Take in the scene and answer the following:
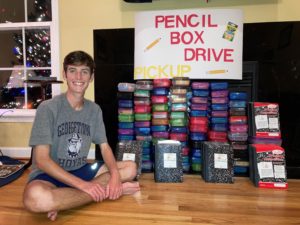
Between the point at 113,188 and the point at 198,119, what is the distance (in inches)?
40.2

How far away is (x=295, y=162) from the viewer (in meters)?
2.27

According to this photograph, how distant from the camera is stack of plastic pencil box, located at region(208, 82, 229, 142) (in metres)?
2.20

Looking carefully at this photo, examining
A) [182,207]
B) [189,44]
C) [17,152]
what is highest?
[189,44]

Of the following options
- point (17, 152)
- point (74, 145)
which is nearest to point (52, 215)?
point (74, 145)

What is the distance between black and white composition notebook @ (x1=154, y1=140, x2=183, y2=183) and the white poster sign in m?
0.69

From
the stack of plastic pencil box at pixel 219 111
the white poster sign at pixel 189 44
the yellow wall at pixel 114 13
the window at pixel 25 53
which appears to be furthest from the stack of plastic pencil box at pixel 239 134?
the window at pixel 25 53

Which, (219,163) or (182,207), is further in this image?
Answer: (219,163)

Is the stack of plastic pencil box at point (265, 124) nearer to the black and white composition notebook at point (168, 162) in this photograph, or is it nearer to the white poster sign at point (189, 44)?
the white poster sign at point (189, 44)

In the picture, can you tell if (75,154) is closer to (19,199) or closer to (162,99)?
(19,199)

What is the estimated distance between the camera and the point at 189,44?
2334mm

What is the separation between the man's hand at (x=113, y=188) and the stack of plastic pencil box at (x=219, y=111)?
1000mm

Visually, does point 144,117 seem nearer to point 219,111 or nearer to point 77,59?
point 219,111

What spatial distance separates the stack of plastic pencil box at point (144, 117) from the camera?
226cm

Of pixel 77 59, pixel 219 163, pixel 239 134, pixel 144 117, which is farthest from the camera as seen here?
pixel 144 117
